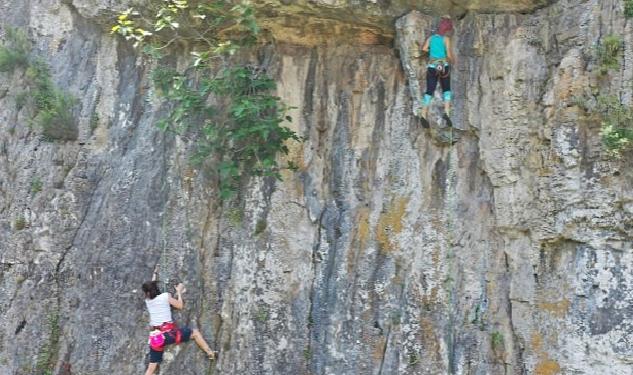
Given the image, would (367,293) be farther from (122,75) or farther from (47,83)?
(47,83)

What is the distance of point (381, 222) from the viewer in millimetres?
7363

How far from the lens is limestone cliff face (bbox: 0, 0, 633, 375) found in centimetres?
668

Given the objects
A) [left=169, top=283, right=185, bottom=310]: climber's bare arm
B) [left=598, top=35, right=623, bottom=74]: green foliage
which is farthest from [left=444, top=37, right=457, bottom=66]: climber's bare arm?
[left=169, top=283, right=185, bottom=310]: climber's bare arm

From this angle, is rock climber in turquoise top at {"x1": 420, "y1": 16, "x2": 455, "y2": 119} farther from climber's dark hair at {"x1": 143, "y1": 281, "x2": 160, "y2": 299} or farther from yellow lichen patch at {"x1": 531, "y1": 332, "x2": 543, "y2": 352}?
climber's dark hair at {"x1": 143, "y1": 281, "x2": 160, "y2": 299}

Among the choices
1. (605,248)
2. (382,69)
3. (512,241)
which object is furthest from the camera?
(382,69)

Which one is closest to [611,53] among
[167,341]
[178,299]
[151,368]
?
[178,299]

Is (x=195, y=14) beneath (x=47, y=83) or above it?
above

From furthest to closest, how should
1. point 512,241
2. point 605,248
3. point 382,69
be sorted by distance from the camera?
1. point 382,69
2. point 512,241
3. point 605,248

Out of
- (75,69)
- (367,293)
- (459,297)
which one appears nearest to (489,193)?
(459,297)

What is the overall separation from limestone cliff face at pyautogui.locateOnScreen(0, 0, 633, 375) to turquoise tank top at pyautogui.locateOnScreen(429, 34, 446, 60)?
0.17m

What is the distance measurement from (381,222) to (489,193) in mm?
1278

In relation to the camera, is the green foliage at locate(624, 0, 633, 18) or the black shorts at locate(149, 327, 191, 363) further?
the black shorts at locate(149, 327, 191, 363)

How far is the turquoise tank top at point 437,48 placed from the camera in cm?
718

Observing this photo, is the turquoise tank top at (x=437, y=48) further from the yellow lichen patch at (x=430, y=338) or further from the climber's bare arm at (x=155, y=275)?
the climber's bare arm at (x=155, y=275)
